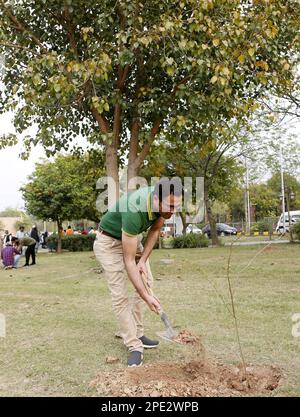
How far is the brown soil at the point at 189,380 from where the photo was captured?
3271 mm

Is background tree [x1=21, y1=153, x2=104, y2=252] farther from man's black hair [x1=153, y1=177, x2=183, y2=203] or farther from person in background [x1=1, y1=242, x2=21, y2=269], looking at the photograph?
man's black hair [x1=153, y1=177, x2=183, y2=203]

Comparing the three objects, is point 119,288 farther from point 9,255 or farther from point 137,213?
point 9,255

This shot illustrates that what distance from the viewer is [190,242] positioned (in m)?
25.5

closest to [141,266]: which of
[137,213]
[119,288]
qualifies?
[119,288]

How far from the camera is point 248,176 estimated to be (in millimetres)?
32250

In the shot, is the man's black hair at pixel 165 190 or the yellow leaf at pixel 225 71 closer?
the man's black hair at pixel 165 190

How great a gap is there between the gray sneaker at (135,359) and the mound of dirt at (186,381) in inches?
5.6

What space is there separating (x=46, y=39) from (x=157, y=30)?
11.3 feet

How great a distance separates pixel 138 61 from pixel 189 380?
7.74m

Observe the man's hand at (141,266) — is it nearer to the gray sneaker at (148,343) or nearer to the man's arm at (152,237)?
the man's arm at (152,237)

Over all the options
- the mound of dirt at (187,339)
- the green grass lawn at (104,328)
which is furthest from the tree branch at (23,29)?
the mound of dirt at (187,339)

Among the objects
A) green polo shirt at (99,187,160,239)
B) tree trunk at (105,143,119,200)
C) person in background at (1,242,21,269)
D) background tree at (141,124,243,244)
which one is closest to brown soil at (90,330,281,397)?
green polo shirt at (99,187,160,239)

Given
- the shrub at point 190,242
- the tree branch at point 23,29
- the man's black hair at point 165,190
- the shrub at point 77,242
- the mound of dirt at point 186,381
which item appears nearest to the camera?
the mound of dirt at point 186,381
